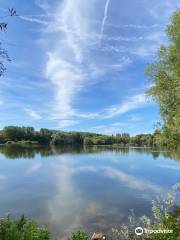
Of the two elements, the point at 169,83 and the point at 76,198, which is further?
the point at 76,198

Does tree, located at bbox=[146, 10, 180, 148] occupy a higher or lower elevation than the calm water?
higher

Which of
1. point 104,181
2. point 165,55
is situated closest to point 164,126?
point 165,55

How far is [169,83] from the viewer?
83.4ft

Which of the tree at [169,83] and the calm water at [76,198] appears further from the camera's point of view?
the tree at [169,83]

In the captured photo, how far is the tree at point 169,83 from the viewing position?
24422mm

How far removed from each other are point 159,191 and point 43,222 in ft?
59.4

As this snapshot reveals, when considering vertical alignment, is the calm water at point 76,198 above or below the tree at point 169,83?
below

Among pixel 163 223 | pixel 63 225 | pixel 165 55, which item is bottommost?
pixel 63 225

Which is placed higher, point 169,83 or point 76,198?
point 169,83

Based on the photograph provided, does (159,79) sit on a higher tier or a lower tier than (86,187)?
higher

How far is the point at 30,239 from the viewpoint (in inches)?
340

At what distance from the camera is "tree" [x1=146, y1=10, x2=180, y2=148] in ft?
80.1

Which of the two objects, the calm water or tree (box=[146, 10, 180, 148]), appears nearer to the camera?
the calm water

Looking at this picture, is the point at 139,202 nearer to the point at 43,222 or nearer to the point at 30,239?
the point at 43,222
